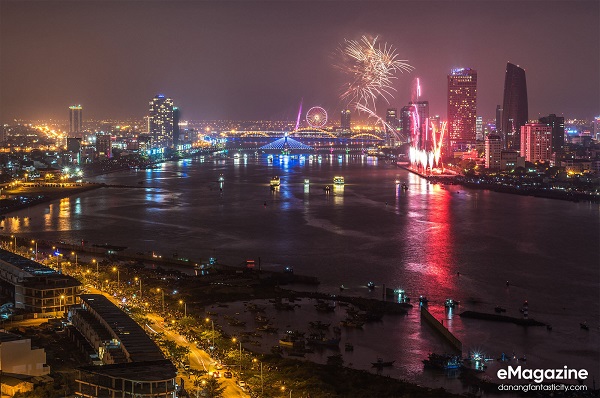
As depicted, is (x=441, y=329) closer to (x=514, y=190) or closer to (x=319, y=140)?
(x=514, y=190)

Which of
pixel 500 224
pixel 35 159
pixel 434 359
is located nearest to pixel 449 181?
pixel 500 224

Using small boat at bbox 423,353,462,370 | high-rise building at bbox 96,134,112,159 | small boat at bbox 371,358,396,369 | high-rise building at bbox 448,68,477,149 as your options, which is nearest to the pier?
small boat at bbox 423,353,462,370

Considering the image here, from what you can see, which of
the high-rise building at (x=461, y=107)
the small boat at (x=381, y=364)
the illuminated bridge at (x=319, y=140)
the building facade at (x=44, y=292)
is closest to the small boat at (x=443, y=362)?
the small boat at (x=381, y=364)

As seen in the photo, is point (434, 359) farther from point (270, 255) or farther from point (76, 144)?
point (76, 144)

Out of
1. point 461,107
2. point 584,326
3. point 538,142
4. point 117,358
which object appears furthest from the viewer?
point 461,107

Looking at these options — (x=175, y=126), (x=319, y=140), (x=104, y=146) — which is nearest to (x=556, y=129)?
(x=104, y=146)

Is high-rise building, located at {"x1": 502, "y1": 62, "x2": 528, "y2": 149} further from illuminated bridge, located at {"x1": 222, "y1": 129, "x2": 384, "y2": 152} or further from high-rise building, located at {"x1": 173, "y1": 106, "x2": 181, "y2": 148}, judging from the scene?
high-rise building, located at {"x1": 173, "y1": 106, "x2": 181, "y2": 148}
